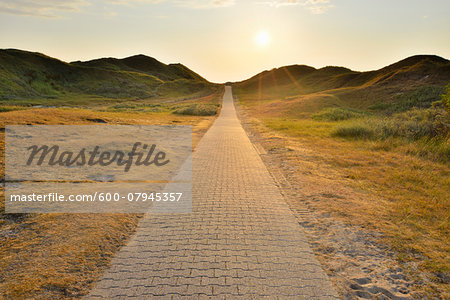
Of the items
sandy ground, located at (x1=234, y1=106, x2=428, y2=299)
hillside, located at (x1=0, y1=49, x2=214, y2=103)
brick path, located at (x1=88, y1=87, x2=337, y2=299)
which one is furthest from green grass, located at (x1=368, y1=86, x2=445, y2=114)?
hillside, located at (x1=0, y1=49, x2=214, y2=103)

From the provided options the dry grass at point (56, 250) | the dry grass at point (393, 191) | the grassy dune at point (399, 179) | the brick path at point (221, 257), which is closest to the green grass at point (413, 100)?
the grassy dune at point (399, 179)

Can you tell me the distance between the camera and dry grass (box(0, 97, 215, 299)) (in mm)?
3123

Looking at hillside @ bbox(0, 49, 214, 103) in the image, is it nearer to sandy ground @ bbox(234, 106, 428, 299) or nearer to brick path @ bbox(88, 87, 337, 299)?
brick path @ bbox(88, 87, 337, 299)

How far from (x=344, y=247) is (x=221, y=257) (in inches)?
81.1

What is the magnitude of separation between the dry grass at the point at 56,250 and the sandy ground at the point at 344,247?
10.7ft

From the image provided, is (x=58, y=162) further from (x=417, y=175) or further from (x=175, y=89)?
(x=175, y=89)

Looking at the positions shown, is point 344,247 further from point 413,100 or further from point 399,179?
point 413,100

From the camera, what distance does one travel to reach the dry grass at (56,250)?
10.2 ft

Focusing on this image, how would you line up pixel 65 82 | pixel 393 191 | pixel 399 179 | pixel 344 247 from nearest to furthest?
pixel 344 247 → pixel 393 191 → pixel 399 179 → pixel 65 82

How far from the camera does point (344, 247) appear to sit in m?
4.26

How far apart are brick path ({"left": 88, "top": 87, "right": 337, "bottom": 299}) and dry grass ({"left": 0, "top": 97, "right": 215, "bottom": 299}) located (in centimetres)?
25

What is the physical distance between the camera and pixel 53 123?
1241 centimetres

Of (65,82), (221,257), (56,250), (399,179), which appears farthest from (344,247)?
(65,82)

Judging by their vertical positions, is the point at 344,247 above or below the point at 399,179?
below
